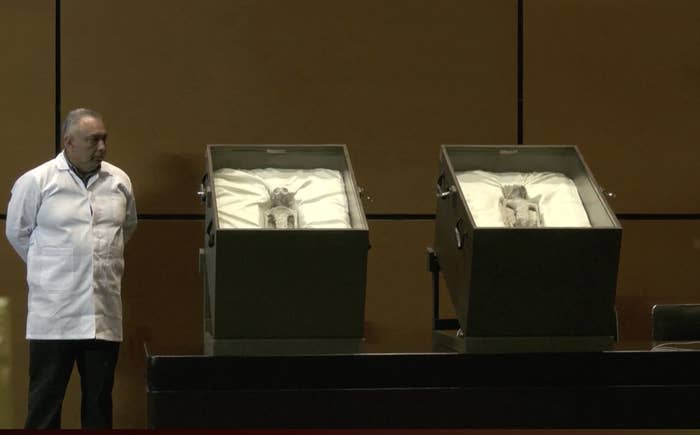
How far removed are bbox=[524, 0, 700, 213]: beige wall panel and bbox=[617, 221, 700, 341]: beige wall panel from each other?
0.10 metres

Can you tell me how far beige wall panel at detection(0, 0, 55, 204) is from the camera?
16.4 ft

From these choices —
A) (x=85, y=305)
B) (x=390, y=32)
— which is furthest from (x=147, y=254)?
(x=390, y=32)

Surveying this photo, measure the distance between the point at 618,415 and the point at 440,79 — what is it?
92.1 inches

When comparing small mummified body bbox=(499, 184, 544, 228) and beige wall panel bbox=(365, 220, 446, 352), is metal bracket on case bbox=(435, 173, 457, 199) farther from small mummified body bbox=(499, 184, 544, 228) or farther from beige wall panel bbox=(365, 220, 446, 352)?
beige wall panel bbox=(365, 220, 446, 352)

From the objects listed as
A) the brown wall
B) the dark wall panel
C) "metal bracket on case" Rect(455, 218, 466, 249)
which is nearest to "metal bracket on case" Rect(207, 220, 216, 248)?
"metal bracket on case" Rect(455, 218, 466, 249)

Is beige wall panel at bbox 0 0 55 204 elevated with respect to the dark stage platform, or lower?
elevated

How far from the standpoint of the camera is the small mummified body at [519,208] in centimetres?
375

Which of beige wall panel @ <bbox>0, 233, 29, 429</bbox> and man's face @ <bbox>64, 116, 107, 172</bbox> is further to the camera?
beige wall panel @ <bbox>0, 233, 29, 429</bbox>

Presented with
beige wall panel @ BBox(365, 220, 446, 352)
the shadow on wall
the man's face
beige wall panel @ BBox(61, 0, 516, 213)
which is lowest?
the shadow on wall

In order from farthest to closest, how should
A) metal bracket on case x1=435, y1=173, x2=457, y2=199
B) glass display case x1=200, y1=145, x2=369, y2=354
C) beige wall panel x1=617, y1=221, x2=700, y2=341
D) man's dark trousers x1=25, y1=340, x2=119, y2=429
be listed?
beige wall panel x1=617, y1=221, x2=700, y2=341, man's dark trousers x1=25, y1=340, x2=119, y2=429, metal bracket on case x1=435, y1=173, x2=457, y2=199, glass display case x1=200, y1=145, x2=369, y2=354

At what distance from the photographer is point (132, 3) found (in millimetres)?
5066

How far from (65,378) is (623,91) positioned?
2773 millimetres

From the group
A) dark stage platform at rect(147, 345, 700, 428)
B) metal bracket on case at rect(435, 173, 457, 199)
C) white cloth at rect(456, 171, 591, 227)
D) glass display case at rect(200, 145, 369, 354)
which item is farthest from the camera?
white cloth at rect(456, 171, 591, 227)

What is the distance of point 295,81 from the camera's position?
17.0 feet
